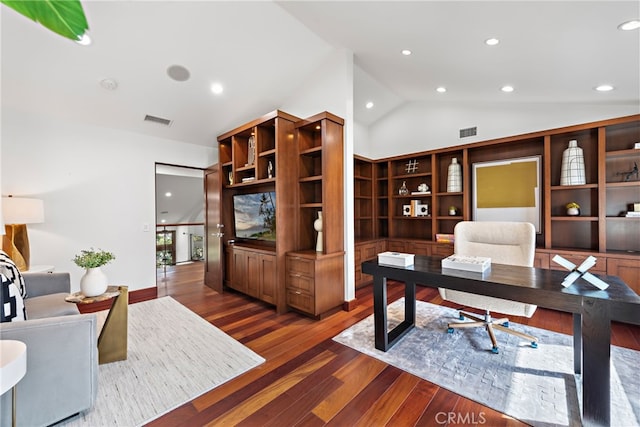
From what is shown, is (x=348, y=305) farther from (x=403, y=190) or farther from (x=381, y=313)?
(x=403, y=190)

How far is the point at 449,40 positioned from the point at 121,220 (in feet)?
16.0

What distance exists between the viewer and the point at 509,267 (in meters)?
2.17

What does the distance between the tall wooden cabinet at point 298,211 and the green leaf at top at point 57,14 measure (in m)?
2.54

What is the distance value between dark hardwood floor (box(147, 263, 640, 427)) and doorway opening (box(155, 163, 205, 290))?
3114mm

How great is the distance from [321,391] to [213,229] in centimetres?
343

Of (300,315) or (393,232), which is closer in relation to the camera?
(300,315)

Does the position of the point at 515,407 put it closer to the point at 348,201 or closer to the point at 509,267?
the point at 509,267

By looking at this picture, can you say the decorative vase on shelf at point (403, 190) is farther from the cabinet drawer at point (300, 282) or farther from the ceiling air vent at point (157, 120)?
the ceiling air vent at point (157, 120)

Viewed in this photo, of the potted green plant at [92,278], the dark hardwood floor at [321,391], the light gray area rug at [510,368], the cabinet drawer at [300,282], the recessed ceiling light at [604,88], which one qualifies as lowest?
the dark hardwood floor at [321,391]

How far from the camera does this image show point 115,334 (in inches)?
89.2

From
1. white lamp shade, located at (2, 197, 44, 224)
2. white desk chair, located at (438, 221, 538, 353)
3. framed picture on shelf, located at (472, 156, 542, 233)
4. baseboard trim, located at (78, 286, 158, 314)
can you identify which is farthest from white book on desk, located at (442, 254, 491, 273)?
white lamp shade, located at (2, 197, 44, 224)

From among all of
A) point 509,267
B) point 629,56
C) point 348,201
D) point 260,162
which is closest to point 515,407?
point 509,267

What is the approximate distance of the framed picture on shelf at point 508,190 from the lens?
3.68 m

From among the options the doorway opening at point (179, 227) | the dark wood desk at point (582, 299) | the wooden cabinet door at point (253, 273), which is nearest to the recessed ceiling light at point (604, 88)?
the dark wood desk at point (582, 299)
